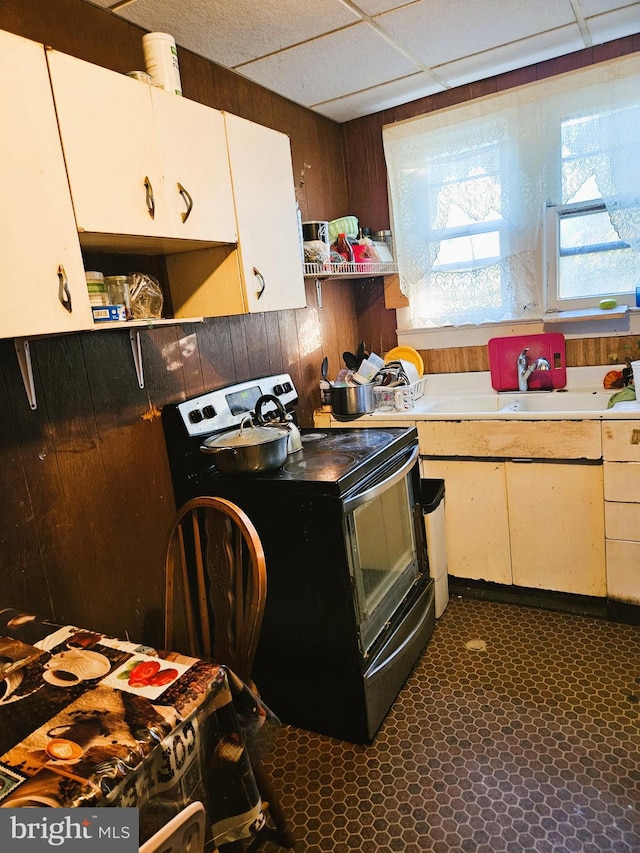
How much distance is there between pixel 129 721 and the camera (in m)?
0.93

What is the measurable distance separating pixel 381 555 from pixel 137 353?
1089 mm

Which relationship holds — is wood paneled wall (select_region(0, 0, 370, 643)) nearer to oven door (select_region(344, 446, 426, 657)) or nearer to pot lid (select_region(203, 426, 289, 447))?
pot lid (select_region(203, 426, 289, 447))

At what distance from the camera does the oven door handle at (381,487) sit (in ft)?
5.70

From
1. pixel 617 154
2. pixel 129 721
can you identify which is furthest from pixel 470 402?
pixel 129 721

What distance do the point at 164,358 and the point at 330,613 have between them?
3.37ft

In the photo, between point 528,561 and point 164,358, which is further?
point 528,561

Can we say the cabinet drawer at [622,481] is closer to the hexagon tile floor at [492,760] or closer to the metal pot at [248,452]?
the hexagon tile floor at [492,760]

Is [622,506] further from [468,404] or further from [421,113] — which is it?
[421,113]

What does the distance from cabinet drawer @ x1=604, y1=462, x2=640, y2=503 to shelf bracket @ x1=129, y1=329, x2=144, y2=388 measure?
5.82ft

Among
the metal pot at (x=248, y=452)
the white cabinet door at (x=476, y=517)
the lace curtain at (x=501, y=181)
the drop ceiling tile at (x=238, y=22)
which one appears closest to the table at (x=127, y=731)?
the metal pot at (x=248, y=452)

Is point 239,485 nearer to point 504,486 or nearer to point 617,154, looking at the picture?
point 504,486

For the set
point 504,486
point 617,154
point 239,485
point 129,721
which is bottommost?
point 504,486

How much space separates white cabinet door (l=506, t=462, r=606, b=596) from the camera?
230cm

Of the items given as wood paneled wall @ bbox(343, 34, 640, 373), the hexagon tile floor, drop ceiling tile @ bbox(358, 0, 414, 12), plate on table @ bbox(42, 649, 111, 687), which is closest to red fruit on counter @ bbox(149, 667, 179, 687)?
plate on table @ bbox(42, 649, 111, 687)
